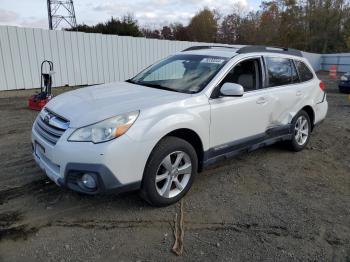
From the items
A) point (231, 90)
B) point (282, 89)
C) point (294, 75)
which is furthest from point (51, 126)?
point (294, 75)

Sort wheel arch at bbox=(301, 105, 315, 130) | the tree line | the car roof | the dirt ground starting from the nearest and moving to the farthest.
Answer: the dirt ground → the car roof → wheel arch at bbox=(301, 105, 315, 130) → the tree line

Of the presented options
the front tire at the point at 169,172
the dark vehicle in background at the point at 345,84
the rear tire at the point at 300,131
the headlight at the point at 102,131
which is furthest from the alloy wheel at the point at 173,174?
the dark vehicle in background at the point at 345,84

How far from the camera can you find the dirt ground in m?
2.92

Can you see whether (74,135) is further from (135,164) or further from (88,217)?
(88,217)

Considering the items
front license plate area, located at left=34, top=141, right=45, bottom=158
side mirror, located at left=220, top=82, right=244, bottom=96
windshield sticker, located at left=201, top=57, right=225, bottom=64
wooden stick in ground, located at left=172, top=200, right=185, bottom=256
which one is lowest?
wooden stick in ground, located at left=172, top=200, right=185, bottom=256

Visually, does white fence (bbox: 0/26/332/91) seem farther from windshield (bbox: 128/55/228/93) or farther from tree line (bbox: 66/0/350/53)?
tree line (bbox: 66/0/350/53)

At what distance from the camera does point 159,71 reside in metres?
4.79

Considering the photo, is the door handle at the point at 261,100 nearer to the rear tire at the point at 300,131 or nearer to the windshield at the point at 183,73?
the windshield at the point at 183,73

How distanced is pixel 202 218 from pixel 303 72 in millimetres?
3434

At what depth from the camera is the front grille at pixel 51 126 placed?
3258 mm

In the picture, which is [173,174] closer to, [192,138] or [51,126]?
[192,138]

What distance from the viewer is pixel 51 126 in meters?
3.42

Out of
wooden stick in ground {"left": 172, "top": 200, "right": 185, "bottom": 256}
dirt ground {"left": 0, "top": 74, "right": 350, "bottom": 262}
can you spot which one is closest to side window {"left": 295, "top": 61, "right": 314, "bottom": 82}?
dirt ground {"left": 0, "top": 74, "right": 350, "bottom": 262}

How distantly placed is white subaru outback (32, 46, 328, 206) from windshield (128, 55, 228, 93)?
14mm
